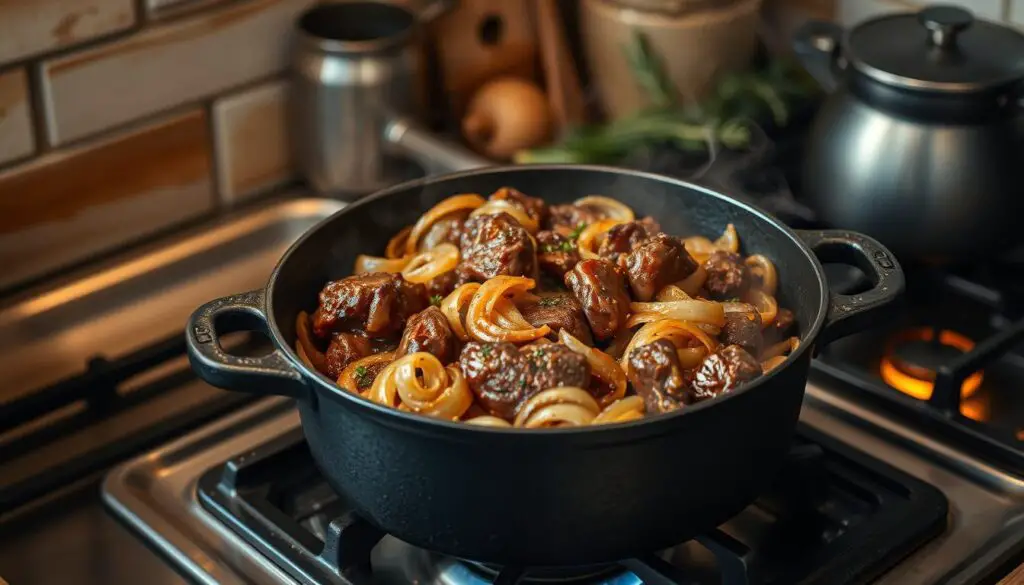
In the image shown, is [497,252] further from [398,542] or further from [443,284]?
[398,542]

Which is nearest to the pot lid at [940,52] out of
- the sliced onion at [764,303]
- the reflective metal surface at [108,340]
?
the sliced onion at [764,303]

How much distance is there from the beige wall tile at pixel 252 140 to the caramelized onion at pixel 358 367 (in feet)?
1.90

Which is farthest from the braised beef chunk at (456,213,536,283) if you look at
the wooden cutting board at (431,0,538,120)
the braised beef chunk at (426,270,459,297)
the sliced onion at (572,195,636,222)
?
Result: the wooden cutting board at (431,0,538,120)

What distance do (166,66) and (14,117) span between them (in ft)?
0.57

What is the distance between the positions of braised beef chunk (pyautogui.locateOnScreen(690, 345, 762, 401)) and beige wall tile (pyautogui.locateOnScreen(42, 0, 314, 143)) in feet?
2.42

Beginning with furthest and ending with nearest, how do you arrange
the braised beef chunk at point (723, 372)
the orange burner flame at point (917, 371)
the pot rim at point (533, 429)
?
the orange burner flame at point (917, 371) < the braised beef chunk at point (723, 372) < the pot rim at point (533, 429)

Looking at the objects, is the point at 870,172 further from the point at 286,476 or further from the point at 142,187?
the point at 142,187

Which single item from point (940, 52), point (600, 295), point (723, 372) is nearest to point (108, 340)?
point (600, 295)

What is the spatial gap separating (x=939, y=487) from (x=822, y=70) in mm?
468

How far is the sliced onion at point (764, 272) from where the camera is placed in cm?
107

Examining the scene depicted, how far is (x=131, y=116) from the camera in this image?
1.40 m

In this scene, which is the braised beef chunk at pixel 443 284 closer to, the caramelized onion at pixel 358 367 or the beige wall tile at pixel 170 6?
the caramelized onion at pixel 358 367

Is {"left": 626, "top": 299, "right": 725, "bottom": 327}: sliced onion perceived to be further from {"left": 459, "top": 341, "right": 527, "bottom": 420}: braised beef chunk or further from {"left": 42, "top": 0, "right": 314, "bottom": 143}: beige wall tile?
{"left": 42, "top": 0, "right": 314, "bottom": 143}: beige wall tile

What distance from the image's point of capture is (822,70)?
53.6 inches
